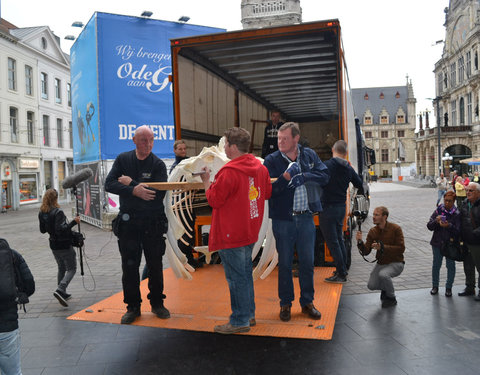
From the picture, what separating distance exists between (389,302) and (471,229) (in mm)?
1514

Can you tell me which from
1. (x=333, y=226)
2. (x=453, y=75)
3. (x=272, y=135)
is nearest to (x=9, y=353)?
(x=333, y=226)

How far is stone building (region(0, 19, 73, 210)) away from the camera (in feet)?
96.0

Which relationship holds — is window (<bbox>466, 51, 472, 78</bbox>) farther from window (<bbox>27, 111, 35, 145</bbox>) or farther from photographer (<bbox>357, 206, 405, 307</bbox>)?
photographer (<bbox>357, 206, 405, 307</bbox>)

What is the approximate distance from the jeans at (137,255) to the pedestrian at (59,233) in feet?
6.45

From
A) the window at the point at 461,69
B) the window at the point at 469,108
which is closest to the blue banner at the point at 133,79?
the window at the point at 469,108

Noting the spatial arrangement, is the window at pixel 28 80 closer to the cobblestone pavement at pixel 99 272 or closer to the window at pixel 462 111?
the cobblestone pavement at pixel 99 272

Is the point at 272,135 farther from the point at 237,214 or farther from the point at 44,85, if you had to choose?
the point at 44,85

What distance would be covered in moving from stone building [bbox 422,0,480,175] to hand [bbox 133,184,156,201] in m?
50.6

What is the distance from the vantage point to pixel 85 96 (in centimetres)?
1545

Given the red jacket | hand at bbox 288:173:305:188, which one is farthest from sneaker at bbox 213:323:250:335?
hand at bbox 288:173:305:188

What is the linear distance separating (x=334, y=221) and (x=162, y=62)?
11167mm

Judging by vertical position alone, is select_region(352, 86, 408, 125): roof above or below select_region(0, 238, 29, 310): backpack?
above

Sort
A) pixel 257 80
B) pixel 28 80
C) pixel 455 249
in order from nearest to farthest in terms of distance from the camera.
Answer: pixel 455 249 → pixel 257 80 → pixel 28 80

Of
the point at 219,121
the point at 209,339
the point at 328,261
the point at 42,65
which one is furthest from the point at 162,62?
the point at 42,65
